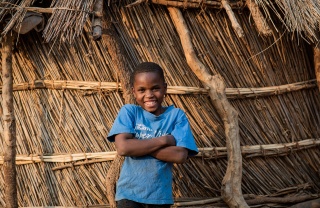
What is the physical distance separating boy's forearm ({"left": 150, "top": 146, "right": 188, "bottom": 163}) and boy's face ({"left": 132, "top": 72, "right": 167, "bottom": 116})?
313mm

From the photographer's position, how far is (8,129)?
5.48m

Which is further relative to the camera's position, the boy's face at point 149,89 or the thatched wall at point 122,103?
the thatched wall at point 122,103

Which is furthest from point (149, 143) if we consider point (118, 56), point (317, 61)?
point (317, 61)

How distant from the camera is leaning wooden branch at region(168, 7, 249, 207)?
17.8 ft

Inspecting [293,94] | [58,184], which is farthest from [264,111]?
[58,184]

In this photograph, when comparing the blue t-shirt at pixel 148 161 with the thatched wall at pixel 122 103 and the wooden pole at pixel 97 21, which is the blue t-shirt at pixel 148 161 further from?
the thatched wall at pixel 122 103

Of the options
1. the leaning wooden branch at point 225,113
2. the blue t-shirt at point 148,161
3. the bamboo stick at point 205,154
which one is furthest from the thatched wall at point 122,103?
the blue t-shirt at point 148,161

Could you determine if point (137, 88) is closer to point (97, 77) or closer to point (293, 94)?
point (97, 77)

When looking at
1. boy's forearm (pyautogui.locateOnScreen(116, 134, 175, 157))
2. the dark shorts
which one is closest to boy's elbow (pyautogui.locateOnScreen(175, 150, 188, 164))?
boy's forearm (pyautogui.locateOnScreen(116, 134, 175, 157))

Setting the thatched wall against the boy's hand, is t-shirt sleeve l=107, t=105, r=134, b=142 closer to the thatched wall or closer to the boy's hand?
the boy's hand

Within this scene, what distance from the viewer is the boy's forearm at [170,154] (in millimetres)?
3967

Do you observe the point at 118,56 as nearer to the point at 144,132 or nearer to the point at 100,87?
the point at 100,87

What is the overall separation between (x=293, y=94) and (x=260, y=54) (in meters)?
0.56

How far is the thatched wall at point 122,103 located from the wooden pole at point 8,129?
215mm
